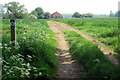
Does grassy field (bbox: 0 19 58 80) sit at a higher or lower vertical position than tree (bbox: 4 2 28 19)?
lower

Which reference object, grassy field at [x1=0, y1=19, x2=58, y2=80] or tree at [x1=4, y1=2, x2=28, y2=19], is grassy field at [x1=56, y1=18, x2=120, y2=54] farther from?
tree at [x1=4, y1=2, x2=28, y2=19]

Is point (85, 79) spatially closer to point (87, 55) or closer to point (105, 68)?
point (105, 68)

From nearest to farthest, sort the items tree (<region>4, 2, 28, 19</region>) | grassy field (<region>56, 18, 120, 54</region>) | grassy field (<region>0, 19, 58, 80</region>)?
grassy field (<region>0, 19, 58, 80</region>) → tree (<region>4, 2, 28, 19</region>) → grassy field (<region>56, 18, 120, 54</region>)

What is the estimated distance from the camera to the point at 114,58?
7098 millimetres

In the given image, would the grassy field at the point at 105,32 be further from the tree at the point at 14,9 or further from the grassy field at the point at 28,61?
the tree at the point at 14,9

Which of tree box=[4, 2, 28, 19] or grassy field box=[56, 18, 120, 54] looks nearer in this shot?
tree box=[4, 2, 28, 19]

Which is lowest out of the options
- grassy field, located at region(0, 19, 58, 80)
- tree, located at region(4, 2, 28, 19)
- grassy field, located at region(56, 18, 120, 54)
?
grassy field, located at region(0, 19, 58, 80)

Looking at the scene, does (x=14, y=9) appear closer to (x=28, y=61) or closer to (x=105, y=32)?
(x=28, y=61)

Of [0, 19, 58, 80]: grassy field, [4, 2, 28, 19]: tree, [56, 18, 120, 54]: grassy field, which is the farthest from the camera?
[56, 18, 120, 54]: grassy field

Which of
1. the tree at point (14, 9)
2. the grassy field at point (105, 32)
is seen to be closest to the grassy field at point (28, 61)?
the tree at point (14, 9)

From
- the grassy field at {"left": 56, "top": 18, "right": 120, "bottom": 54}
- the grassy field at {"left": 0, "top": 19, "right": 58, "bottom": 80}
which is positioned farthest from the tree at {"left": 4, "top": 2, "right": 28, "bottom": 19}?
the grassy field at {"left": 56, "top": 18, "right": 120, "bottom": 54}

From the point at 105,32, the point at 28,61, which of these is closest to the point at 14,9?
the point at 28,61

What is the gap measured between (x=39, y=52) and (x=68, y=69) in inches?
45.7

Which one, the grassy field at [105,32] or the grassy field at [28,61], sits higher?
the grassy field at [105,32]
